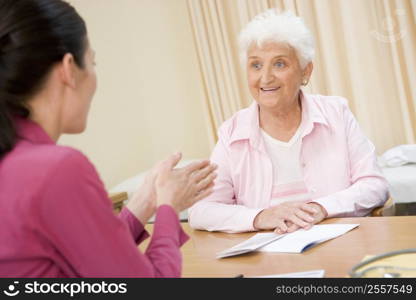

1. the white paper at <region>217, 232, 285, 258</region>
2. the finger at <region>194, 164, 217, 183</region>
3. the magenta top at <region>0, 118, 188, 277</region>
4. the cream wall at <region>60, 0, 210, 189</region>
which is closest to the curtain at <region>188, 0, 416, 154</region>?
the cream wall at <region>60, 0, 210, 189</region>

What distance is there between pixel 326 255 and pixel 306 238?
17 cm

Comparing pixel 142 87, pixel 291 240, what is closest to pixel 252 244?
pixel 291 240

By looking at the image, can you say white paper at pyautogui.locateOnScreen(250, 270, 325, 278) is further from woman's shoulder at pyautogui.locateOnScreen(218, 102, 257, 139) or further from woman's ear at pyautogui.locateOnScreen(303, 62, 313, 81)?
woman's ear at pyautogui.locateOnScreen(303, 62, 313, 81)

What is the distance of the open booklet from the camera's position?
146 centimetres

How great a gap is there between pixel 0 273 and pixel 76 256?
15 cm

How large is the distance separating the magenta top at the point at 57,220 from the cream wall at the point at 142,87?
116 inches

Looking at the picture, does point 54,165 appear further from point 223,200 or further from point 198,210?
point 223,200

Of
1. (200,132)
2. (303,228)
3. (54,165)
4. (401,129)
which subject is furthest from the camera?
(200,132)

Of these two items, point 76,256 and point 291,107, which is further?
point 291,107

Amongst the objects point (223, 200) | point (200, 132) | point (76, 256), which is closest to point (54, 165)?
point (76, 256)

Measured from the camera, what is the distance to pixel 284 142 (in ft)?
7.02

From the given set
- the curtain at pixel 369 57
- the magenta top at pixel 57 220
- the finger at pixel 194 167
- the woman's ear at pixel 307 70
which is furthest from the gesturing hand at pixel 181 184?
the curtain at pixel 369 57

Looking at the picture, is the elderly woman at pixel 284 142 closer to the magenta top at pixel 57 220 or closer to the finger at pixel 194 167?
the finger at pixel 194 167

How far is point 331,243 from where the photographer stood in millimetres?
1452
